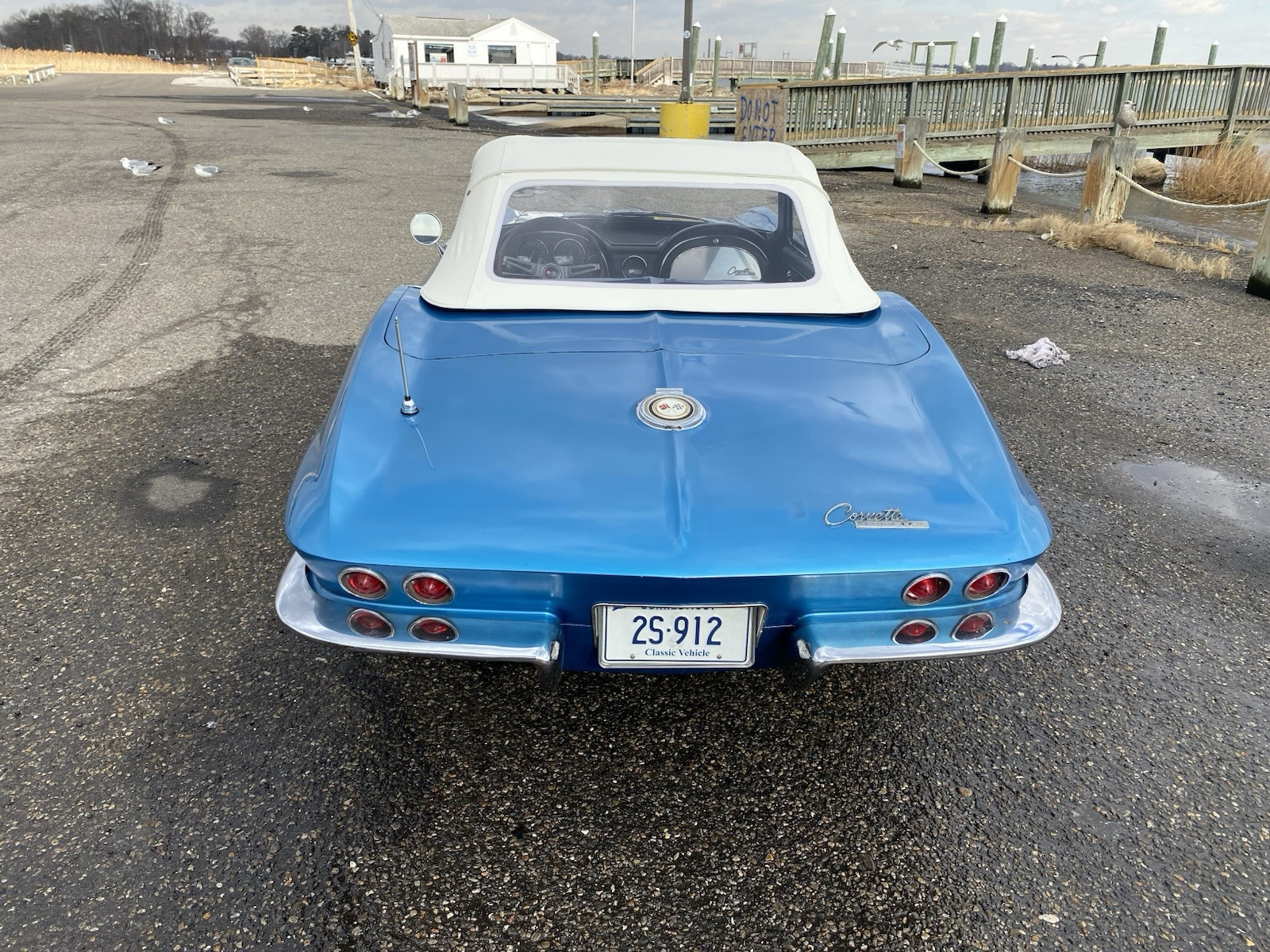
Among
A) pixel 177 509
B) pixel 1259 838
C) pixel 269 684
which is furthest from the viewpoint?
pixel 177 509

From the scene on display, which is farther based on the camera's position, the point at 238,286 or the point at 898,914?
the point at 238,286

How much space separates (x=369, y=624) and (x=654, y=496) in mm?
728

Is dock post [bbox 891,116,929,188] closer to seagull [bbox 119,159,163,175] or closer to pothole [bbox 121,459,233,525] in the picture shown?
seagull [bbox 119,159,163,175]

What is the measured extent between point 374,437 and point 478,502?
1.29ft

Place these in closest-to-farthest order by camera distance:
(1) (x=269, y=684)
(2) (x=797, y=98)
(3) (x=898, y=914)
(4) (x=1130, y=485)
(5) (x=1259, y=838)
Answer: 1. (3) (x=898, y=914)
2. (5) (x=1259, y=838)
3. (1) (x=269, y=684)
4. (4) (x=1130, y=485)
5. (2) (x=797, y=98)

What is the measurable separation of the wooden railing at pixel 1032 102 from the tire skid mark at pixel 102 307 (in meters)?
9.33

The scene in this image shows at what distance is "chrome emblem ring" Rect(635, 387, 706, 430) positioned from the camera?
227 cm

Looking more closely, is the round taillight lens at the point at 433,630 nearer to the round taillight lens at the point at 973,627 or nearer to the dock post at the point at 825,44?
the round taillight lens at the point at 973,627

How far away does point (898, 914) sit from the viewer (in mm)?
1948

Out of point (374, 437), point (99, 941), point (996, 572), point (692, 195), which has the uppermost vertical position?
point (692, 195)

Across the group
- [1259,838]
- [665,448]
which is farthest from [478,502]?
[1259,838]

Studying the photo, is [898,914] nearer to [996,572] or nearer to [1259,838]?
[996,572]

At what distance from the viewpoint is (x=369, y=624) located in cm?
204

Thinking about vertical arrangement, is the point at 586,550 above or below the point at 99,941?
above
